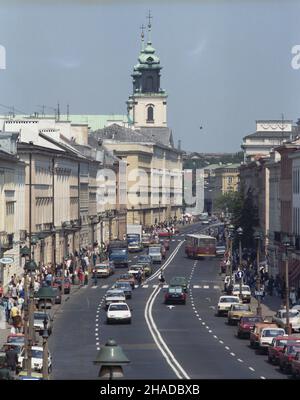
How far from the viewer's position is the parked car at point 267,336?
3912 cm

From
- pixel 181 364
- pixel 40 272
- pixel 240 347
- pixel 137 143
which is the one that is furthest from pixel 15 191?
pixel 137 143

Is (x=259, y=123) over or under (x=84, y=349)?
over

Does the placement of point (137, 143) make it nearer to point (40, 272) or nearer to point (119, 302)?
point (40, 272)

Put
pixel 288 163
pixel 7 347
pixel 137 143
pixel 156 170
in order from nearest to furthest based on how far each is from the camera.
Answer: pixel 7 347, pixel 288 163, pixel 137 143, pixel 156 170

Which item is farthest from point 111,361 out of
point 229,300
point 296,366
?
point 229,300

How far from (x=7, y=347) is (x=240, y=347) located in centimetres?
943

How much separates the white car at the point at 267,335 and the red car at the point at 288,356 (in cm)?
482

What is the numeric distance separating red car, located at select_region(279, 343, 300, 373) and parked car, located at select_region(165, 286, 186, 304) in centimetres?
2646

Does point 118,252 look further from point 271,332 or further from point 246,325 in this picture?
point 271,332

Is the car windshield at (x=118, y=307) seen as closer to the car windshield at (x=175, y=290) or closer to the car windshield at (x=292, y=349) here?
the car windshield at (x=175, y=290)

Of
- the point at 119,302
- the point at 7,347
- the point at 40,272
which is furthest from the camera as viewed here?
the point at 40,272

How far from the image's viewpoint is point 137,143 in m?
170

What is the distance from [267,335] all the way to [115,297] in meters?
17.6

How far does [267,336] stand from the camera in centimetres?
3956
